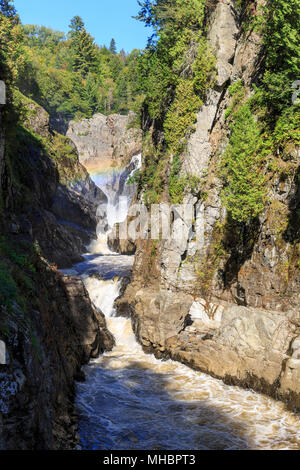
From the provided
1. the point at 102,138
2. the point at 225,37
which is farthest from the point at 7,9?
the point at 225,37

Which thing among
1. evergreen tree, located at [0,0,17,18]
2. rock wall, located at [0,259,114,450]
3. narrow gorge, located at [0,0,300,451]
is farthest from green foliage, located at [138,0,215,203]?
evergreen tree, located at [0,0,17,18]

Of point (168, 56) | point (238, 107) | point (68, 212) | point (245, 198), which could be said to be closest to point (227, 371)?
point (245, 198)

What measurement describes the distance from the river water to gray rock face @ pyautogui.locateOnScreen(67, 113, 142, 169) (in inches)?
1839

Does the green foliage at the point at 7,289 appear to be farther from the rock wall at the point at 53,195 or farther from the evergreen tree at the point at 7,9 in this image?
the evergreen tree at the point at 7,9

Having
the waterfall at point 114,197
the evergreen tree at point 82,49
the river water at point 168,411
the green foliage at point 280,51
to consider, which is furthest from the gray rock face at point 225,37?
the evergreen tree at point 82,49

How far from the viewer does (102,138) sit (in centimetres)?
6303

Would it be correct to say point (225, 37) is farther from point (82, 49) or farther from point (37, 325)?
point (82, 49)

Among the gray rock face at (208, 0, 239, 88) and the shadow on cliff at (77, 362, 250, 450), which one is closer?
the shadow on cliff at (77, 362, 250, 450)

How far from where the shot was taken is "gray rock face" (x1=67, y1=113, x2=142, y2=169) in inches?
2331

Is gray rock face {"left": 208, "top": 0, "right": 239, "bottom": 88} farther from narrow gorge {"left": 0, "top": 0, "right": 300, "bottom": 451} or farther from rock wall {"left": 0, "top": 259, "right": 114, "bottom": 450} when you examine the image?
rock wall {"left": 0, "top": 259, "right": 114, "bottom": 450}

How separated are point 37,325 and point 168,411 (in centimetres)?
636

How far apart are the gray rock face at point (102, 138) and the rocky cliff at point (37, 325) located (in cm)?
2997

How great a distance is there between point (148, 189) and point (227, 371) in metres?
13.9

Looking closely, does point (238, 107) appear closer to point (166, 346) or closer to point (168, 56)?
point (168, 56)
